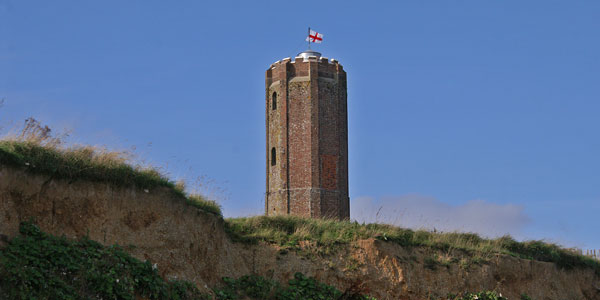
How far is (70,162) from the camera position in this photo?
13.9 meters

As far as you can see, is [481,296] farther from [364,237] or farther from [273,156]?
[273,156]

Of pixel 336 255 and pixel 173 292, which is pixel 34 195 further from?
pixel 336 255

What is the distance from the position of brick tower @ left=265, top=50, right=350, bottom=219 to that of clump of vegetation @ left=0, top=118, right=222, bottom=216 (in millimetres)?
17761

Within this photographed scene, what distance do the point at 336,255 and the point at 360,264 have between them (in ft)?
2.20

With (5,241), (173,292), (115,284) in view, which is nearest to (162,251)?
(173,292)

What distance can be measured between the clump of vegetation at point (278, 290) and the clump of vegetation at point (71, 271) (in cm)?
193

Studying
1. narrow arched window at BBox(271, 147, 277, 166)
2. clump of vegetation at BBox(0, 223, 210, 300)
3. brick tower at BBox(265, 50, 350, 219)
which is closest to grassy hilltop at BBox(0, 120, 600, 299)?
clump of vegetation at BBox(0, 223, 210, 300)

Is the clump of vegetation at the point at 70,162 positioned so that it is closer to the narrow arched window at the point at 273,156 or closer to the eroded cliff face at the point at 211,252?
the eroded cliff face at the point at 211,252

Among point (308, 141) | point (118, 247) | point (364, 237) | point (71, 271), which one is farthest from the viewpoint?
point (308, 141)

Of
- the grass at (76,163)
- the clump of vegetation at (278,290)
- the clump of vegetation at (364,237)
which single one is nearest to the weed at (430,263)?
the clump of vegetation at (364,237)

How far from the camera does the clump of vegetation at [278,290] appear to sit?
15719 millimetres

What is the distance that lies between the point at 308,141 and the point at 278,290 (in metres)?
17.7

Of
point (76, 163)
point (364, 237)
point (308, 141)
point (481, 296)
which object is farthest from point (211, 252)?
point (308, 141)

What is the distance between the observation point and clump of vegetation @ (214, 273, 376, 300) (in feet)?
51.6
